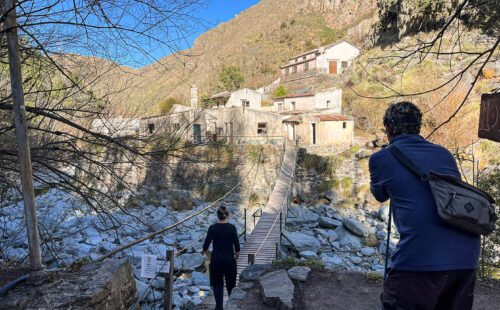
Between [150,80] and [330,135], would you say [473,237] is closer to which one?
[150,80]

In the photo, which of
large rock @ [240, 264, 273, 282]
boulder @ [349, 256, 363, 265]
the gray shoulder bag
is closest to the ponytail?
large rock @ [240, 264, 273, 282]

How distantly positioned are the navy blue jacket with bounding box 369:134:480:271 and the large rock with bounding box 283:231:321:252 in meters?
6.36

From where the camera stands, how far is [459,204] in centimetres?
117

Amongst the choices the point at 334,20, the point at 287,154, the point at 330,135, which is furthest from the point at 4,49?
the point at 334,20

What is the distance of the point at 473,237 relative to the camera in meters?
1.24

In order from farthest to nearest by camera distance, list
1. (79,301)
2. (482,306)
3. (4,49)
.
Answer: (4,49) < (482,306) < (79,301)

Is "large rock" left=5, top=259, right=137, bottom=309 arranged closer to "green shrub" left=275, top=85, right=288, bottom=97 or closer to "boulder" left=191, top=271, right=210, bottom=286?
"boulder" left=191, top=271, right=210, bottom=286

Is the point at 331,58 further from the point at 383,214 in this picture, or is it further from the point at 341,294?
the point at 341,294

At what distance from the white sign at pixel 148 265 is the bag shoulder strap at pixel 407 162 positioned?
7.11 ft

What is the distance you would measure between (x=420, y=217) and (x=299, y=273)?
2.19m

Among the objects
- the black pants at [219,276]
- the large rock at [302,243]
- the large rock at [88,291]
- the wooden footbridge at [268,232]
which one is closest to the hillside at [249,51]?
the large rock at [88,291]

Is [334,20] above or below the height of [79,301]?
above

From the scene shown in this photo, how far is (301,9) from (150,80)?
196ft

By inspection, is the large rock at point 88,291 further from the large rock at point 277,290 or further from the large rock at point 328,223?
the large rock at point 328,223
